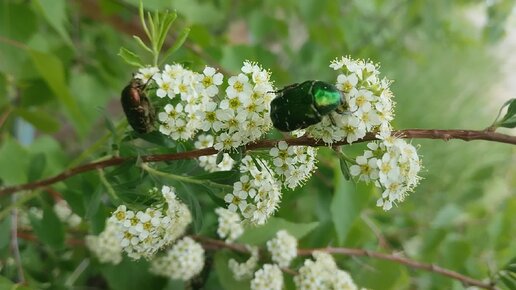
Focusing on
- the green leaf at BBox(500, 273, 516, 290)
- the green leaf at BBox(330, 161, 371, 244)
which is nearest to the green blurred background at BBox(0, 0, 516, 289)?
the green leaf at BBox(330, 161, 371, 244)

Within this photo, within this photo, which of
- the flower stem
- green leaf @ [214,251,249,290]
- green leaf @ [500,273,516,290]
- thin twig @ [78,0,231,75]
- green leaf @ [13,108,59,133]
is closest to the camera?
the flower stem

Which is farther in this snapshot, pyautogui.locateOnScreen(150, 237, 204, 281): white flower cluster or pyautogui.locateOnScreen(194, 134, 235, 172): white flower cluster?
pyautogui.locateOnScreen(150, 237, 204, 281): white flower cluster

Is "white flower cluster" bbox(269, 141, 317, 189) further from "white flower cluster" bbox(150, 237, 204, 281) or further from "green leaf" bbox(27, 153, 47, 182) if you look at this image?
"green leaf" bbox(27, 153, 47, 182)

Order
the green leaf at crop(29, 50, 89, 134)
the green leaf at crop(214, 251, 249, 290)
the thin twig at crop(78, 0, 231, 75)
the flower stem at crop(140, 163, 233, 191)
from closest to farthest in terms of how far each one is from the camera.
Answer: the flower stem at crop(140, 163, 233, 191) < the green leaf at crop(214, 251, 249, 290) < the green leaf at crop(29, 50, 89, 134) < the thin twig at crop(78, 0, 231, 75)

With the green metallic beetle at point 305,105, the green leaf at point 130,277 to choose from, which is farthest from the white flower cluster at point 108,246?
the green metallic beetle at point 305,105

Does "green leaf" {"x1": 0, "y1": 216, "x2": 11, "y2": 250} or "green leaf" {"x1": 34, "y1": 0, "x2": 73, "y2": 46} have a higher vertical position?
"green leaf" {"x1": 34, "y1": 0, "x2": 73, "y2": 46}

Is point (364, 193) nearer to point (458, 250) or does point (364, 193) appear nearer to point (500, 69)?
point (458, 250)

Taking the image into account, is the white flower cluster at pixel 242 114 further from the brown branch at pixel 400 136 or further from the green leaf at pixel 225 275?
the green leaf at pixel 225 275

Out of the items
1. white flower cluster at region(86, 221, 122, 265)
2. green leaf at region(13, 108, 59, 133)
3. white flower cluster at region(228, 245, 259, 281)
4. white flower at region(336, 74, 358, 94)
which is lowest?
white flower cluster at region(86, 221, 122, 265)
